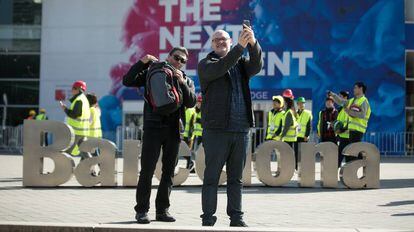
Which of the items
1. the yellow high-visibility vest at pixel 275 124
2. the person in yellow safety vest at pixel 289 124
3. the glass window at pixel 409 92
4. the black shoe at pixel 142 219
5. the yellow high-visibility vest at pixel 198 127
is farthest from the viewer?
the glass window at pixel 409 92

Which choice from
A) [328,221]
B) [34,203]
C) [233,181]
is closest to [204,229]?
[233,181]

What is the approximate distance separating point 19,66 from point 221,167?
25643 millimetres

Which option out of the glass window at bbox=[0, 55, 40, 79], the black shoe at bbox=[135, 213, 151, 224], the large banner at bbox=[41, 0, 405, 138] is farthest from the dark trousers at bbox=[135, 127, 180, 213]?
the glass window at bbox=[0, 55, 40, 79]

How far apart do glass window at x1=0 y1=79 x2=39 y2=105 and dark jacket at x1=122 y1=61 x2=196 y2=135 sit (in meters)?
23.6

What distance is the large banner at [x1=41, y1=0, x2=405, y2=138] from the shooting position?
26484mm

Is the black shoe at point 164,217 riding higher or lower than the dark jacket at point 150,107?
lower

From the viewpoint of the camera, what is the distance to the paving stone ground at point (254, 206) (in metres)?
6.71

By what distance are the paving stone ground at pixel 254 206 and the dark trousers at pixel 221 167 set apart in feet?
1.45

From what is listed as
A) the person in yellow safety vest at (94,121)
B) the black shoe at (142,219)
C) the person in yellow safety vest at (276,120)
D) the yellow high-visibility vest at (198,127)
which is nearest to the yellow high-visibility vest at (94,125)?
the person in yellow safety vest at (94,121)

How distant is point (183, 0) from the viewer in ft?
91.8

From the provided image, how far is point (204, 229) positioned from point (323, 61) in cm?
2199

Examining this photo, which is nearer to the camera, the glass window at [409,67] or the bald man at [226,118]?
the bald man at [226,118]

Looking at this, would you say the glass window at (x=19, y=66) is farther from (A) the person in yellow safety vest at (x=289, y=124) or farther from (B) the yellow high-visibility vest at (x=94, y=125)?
(A) the person in yellow safety vest at (x=289, y=124)

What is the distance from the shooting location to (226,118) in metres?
6.07
